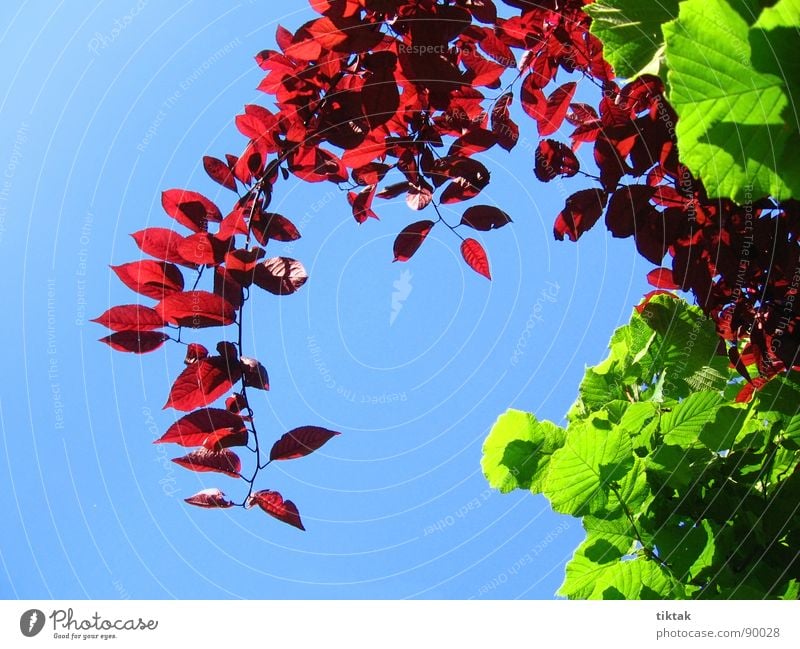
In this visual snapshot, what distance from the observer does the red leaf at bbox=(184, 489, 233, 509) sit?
1.33 m

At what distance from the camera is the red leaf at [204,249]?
1.31 m

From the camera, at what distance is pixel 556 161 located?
1.62 meters

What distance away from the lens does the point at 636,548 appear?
58.1 inches

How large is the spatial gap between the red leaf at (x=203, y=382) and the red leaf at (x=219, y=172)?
432 mm

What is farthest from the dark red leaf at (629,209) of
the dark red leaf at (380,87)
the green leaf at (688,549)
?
the green leaf at (688,549)

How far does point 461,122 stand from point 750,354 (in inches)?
34.1

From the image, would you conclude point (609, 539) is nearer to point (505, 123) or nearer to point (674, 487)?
point (674, 487)

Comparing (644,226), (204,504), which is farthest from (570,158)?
(204,504)

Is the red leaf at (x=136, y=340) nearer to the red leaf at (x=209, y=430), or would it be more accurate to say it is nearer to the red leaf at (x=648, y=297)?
the red leaf at (x=209, y=430)

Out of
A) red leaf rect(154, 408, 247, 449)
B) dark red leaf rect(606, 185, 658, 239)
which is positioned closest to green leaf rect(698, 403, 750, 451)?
dark red leaf rect(606, 185, 658, 239)

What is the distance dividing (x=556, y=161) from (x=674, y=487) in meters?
0.82

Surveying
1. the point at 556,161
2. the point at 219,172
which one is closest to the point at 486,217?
the point at 556,161

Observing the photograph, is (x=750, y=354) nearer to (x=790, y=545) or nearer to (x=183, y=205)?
(x=790, y=545)

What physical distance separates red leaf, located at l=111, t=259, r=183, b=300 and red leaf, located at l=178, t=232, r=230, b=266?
58 millimetres
